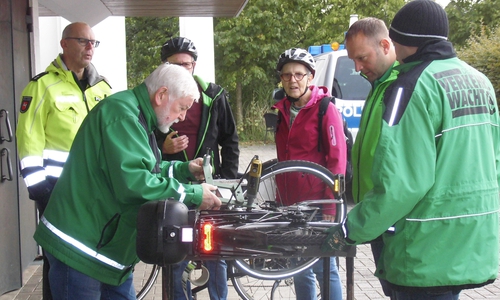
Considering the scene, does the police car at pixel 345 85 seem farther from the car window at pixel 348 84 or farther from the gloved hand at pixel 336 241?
the gloved hand at pixel 336 241

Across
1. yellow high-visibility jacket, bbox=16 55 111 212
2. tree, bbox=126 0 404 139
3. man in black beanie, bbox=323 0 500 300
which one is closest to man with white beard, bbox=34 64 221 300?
man in black beanie, bbox=323 0 500 300

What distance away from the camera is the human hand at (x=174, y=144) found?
4.49 m

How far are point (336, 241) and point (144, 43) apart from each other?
25.2 meters

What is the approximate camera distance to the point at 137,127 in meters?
2.88

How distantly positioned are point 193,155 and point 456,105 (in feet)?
7.95

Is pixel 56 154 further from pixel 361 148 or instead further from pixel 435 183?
pixel 435 183

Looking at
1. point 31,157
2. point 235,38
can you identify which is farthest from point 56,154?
point 235,38

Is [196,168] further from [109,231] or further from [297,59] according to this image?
[297,59]

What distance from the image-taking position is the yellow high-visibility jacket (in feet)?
13.7

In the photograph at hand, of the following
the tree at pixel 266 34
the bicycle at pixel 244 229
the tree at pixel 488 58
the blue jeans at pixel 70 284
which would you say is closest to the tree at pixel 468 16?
the tree at pixel 266 34

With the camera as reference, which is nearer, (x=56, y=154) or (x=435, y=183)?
(x=435, y=183)

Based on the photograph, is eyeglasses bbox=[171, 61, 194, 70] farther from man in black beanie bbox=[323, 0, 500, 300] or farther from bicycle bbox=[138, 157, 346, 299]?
man in black beanie bbox=[323, 0, 500, 300]

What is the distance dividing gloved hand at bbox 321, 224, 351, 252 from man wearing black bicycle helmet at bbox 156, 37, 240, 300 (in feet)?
5.77

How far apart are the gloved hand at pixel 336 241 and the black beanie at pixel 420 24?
0.79 meters
